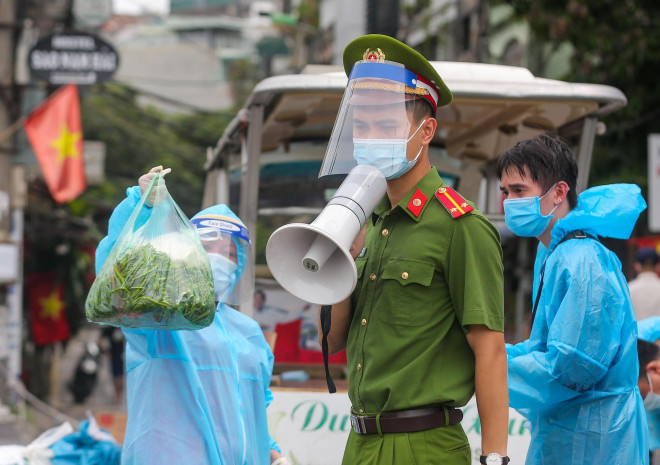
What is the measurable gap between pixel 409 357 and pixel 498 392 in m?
0.26

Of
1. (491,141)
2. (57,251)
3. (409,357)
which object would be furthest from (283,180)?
(57,251)

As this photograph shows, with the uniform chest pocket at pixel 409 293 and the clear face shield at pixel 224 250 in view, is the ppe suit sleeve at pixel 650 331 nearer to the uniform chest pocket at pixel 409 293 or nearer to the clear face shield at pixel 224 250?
the clear face shield at pixel 224 250

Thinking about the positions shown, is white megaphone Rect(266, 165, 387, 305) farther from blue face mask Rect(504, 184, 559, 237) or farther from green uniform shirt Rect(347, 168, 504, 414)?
blue face mask Rect(504, 184, 559, 237)

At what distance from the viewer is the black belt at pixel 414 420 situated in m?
2.68

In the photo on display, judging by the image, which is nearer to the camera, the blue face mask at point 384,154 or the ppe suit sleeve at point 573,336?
the blue face mask at point 384,154

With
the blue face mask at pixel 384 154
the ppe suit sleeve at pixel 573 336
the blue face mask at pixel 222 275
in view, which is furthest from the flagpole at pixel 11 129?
the blue face mask at pixel 384 154

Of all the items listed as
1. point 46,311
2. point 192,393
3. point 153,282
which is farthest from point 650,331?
point 46,311

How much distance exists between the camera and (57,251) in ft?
56.7

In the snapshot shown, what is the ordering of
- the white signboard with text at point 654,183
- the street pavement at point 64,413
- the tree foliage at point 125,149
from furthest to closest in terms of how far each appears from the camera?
the tree foliage at point 125,149, the white signboard with text at point 654,183, the street pavement at point 64,413

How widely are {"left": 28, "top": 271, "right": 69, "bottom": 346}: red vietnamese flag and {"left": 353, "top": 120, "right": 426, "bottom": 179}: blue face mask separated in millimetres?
14212

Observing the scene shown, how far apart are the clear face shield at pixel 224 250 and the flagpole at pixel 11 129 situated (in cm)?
843

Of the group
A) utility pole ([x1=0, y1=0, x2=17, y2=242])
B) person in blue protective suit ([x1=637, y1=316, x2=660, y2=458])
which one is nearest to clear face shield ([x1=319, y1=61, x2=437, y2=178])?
person in blue protective suit ([x1=637, y1=316, x2=660, y2=458])

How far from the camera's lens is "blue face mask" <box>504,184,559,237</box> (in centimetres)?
359

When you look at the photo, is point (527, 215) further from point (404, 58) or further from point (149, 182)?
point (149, 182)
